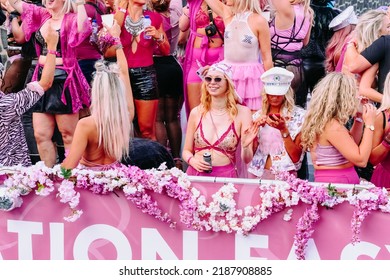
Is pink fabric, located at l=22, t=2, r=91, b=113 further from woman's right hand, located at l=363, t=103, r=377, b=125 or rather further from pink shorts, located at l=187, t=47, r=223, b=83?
woman's right hand, located at l=363, t=103, r=377, b=125

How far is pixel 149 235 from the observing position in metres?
3.63

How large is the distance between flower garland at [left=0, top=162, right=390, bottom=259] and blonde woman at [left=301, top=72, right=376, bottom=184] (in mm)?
671

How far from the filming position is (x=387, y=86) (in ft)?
14.3

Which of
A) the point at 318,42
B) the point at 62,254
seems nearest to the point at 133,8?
the point at 318,42

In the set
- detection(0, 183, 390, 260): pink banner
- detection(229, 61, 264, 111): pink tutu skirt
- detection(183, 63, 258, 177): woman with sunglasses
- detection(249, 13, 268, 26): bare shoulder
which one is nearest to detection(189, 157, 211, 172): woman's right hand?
detection(183, 63, 258, 177): woman with sunglasses

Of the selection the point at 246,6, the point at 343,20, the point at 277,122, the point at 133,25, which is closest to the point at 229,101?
the point at 277,122

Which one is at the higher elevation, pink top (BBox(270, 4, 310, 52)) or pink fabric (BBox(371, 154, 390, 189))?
pink top (BBox(270, 4, 310, 52))

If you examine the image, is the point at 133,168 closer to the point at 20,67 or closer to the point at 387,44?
the point at 387,44

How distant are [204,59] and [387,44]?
1569mm

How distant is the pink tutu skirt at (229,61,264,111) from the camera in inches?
216

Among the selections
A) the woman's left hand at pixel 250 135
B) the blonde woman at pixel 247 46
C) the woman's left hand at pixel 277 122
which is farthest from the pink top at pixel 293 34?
the woman's left hand at pixel 277 122

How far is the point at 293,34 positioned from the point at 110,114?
8.09ft

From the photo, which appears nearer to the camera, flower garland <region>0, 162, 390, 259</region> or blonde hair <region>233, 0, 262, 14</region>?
flower garland <region>0, 162, 390, 259</region>

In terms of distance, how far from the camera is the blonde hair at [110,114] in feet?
13.9
